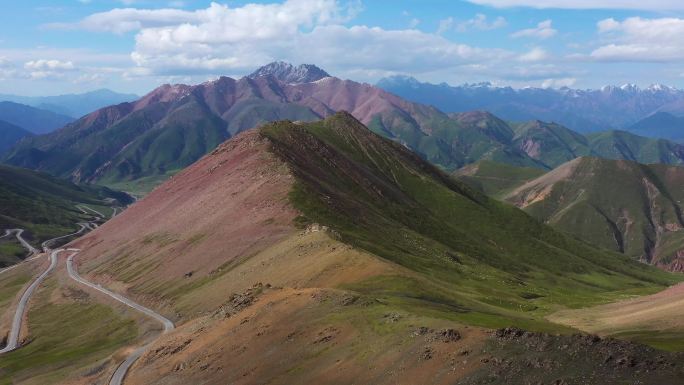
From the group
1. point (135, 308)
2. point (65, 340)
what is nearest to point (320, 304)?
point (135, 308)

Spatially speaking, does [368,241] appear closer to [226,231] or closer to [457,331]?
[226,231]

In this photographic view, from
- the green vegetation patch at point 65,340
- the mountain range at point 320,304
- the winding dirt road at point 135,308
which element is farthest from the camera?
the green vegetation patch at point 65,340

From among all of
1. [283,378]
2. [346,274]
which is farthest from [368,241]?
[283,378]

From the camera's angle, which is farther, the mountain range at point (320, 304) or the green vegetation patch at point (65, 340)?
the green vegetation patch at point (65, 340)

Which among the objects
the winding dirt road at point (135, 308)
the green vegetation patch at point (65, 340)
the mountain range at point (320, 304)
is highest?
the mountain range at point (320, 304)

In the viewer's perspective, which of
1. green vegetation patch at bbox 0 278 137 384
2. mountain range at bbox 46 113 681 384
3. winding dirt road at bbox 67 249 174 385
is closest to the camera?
mountain range at bbox 46 113 681 384

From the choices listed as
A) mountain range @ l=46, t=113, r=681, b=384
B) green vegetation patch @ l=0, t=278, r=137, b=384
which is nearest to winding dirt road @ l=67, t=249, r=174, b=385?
mountain range @ l=46, t=113, r=681, b=384

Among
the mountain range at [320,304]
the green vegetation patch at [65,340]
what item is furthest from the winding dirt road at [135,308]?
the green vegetation patch at [65,340]

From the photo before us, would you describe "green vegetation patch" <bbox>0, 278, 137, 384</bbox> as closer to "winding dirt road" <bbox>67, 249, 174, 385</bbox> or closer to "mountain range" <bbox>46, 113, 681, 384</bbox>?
"mountain range" <bbox>46, 113, 681, 384</bbox>

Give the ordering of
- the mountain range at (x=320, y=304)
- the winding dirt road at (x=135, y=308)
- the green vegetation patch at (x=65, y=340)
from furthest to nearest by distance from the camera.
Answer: the green vegetation patch at (x=65, y=340) < the winding dirt road at (x=135, y=308) < the mountain range at (x=320, y=304)

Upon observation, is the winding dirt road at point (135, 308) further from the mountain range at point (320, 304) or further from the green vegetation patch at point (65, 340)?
the green vegetation patch at point (65, 340)

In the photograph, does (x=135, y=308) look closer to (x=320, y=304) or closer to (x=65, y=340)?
(x=65, y=340)

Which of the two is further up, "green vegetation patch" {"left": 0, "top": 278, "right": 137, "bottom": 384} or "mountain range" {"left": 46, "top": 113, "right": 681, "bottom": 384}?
"mountain range" {"left": 46, "top": 113, "right": 681, "bottom": 384}
